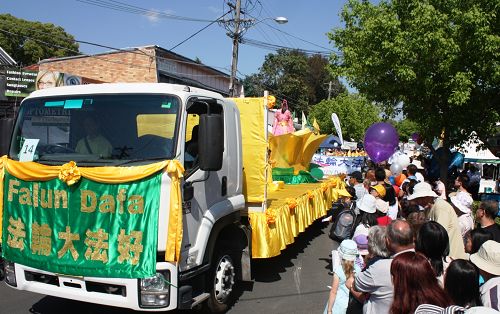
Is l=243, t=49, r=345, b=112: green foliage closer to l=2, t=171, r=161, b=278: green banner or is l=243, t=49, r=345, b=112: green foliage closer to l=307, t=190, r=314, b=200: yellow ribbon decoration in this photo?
l=307, t=190, r=314, b=200: yellow ribbon decoration

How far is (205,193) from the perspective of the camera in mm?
4293

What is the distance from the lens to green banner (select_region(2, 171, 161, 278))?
363 centimetres

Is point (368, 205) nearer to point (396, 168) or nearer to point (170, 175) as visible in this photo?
point (170, 175)

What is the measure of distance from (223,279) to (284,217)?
1713mm

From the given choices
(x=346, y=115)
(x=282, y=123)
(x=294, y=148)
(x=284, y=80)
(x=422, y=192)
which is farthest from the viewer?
(x=284, y=80)

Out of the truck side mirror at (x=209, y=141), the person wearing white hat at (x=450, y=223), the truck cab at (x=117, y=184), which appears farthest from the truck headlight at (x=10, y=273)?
the person wearing white hat at (x=450, y=223)

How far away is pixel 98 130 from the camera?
4.02 m

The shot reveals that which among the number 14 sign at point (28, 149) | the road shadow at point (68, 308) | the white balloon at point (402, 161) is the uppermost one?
the number 14 sign at point (28, 149)

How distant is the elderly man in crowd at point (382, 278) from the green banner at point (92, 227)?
5.62ft

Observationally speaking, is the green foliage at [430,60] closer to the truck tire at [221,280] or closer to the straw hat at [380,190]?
the straw hat at [380,190]

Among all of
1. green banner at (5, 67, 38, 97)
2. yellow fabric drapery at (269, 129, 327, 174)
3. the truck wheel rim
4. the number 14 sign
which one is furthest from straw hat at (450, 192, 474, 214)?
green banner at (5, 67, 38, 97)

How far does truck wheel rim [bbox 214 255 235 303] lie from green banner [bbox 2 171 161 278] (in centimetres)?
120

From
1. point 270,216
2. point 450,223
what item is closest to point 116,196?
point 270,216

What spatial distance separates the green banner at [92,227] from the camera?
3.63 metres
